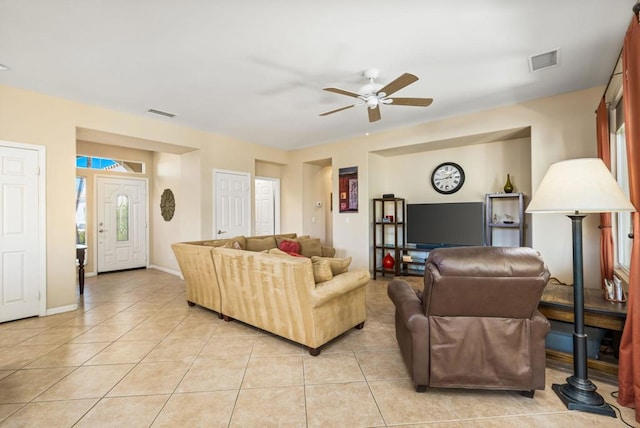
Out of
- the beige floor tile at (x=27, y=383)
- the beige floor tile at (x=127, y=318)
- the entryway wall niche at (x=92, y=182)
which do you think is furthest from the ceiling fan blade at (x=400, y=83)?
the entryway wall niche at (x=92, y=182)

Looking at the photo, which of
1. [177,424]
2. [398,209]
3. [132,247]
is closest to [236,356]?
[177,424]

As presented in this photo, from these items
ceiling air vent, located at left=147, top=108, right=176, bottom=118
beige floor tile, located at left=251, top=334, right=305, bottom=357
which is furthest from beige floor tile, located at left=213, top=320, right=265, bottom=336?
ceiling air vent, located at left=147, top=108, right=176, bottom=118

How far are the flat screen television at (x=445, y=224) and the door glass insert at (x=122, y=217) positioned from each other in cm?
592

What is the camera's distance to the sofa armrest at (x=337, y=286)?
94.4 inches

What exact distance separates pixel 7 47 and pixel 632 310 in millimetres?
5152

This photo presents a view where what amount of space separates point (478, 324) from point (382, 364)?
89cm

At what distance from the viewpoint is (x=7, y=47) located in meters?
2.54

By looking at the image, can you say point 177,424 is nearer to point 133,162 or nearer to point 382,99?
point 382,99

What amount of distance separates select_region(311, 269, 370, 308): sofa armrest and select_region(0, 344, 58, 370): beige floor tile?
245 centimetres

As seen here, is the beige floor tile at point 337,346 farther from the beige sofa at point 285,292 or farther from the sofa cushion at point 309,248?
the sofa cushion at point 309,248

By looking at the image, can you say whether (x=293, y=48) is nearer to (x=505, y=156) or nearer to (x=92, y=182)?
(x=505, y=156)

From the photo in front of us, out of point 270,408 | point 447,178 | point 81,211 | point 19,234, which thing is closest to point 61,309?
point 19,234

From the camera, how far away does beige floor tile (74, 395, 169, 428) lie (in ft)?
5.57

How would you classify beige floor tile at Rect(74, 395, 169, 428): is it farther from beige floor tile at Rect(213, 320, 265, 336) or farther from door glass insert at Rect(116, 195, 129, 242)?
door glass insert at Rect(116, 195, 129, 242)
